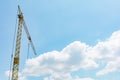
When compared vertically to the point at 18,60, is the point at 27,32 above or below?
above

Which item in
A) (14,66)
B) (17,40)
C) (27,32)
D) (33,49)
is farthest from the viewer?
(33,49)

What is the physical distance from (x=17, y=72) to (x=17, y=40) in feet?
62.0

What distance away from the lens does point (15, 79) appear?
144875mm

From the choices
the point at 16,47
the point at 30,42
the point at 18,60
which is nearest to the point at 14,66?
the point at 18,60

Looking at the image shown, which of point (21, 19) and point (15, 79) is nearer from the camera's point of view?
point (15, 79)

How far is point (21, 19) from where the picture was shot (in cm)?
15812

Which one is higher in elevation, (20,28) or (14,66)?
(20,28)

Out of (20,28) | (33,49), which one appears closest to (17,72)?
(20,28)

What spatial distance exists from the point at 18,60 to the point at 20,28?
23029 mm

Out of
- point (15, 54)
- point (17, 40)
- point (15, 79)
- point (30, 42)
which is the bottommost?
point (15, 79)

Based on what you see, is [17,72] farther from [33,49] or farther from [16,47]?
[33,49]

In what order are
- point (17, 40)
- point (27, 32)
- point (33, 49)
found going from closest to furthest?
point (17, 40)
point (27, 32)
point (33, 49)

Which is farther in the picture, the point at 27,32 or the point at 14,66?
the point at 27,32

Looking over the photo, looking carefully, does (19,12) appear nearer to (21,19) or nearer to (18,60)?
(21,19)
